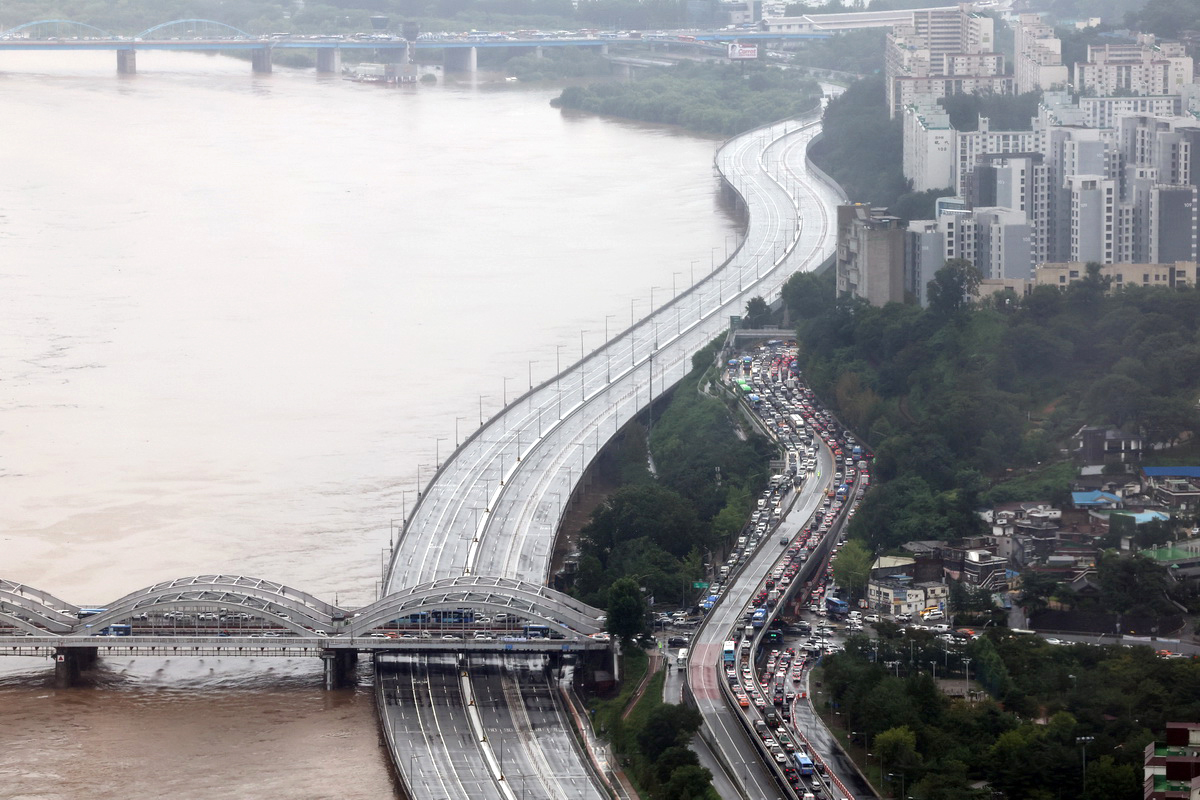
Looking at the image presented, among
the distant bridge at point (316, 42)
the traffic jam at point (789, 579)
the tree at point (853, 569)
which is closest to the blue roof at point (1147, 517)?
the tree at point (853, 569)

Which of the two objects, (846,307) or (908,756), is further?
(846,307)

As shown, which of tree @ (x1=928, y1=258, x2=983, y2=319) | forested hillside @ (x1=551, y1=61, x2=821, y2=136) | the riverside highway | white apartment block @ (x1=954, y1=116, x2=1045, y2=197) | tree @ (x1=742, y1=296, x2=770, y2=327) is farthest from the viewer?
forested hillside @ (x1=551, y1=61, x2=821, y2=136)

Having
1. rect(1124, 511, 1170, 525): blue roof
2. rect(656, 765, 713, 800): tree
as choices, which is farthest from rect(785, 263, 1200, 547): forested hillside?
rect(656, 765, 713, 800): tree

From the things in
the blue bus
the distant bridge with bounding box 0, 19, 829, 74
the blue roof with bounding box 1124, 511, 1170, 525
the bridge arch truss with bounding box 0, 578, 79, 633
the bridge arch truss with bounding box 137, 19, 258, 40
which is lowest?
the blue bus

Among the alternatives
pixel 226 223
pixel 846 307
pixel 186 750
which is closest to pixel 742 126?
pixel 226 223

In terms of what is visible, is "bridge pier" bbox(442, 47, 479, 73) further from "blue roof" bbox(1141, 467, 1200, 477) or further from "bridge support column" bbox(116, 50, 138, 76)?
"blue roof" bbox(1141, 467, 1200, 477)

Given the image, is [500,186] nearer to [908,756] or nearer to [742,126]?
[742,126]
